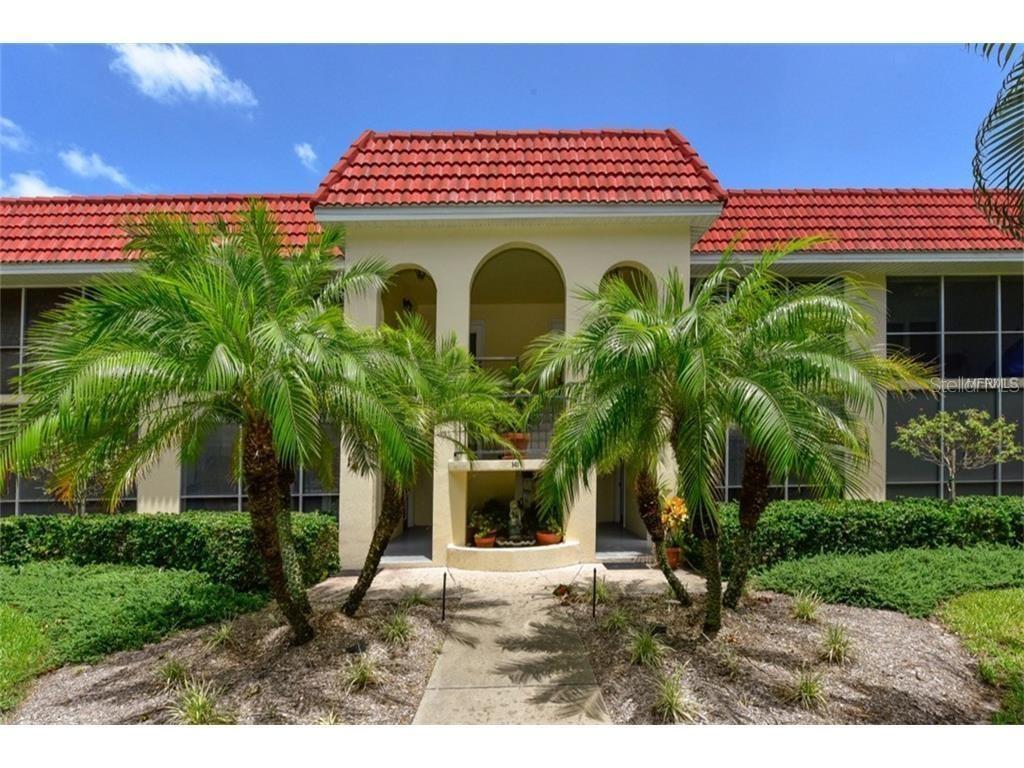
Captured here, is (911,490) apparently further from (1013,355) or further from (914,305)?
(914,305)

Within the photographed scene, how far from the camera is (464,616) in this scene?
809cm

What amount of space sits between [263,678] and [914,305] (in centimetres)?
1385

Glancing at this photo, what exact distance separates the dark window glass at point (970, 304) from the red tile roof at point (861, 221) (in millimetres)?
922

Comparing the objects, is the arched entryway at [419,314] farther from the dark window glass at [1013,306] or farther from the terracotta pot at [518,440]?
the dark window glass at [1013,306]

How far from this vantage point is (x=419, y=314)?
523 inches

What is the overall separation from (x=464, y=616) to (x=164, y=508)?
7.34 meters

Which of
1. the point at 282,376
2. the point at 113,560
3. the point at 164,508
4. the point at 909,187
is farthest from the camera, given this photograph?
the point at 909,187

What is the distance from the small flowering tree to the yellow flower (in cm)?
543

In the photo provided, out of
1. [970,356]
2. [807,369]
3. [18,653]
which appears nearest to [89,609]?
[18,653]

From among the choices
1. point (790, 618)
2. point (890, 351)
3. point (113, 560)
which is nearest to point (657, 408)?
point (790, 618)

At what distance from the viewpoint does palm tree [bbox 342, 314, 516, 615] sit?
6.54 m

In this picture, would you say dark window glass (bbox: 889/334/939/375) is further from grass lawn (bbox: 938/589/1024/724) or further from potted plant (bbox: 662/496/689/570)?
potted plant (bbox: 662/496/689/570)

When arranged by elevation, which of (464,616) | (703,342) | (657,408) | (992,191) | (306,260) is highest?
(992,191)

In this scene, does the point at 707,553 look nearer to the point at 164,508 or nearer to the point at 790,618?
the point at 790,618
